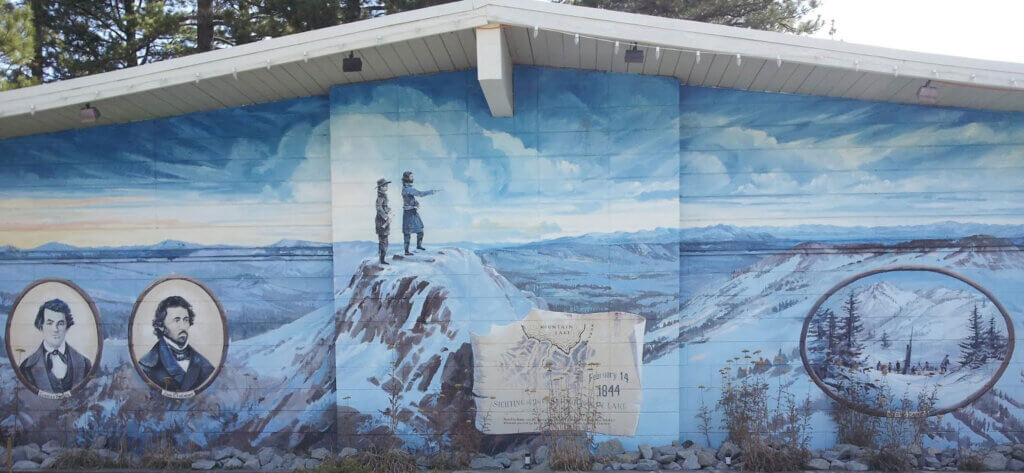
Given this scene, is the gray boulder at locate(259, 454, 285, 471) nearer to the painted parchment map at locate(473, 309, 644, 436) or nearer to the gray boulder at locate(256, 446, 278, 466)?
the gray boulder at locate(256, 446, 278, 466)

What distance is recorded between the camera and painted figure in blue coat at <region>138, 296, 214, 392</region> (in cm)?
827

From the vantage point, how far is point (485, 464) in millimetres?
7480

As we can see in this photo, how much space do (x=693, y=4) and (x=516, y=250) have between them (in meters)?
8.53

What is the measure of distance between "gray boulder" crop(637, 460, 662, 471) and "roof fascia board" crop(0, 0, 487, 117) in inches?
173

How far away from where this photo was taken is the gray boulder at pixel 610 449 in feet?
24.5

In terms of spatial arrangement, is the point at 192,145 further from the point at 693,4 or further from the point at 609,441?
the point at 693,4

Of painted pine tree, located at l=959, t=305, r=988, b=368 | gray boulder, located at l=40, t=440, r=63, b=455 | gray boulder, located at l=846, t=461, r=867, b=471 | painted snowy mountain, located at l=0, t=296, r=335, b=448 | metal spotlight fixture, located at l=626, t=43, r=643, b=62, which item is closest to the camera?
metal spotlight fixture, located at l=626, t=43, r=643, b=62

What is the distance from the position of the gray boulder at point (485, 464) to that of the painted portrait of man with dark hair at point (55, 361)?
4479 millimetres

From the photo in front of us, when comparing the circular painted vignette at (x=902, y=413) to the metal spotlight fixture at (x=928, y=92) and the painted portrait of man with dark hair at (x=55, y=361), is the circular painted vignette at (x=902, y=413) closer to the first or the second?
the metal spotlight fixture at (x=928, y=92)

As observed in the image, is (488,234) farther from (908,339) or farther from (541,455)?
(908,339)

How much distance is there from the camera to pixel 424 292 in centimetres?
789

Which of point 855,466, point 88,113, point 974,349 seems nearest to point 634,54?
point 855,466

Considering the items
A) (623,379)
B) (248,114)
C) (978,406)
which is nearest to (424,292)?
(623,379)

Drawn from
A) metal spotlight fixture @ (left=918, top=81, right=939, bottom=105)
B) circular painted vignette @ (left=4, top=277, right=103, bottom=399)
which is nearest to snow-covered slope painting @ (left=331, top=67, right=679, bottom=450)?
metal spotlight fixture @ (left=918, top=81, right=939, bottom=105)
